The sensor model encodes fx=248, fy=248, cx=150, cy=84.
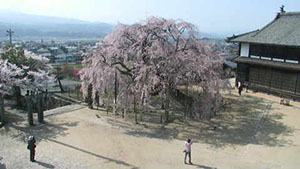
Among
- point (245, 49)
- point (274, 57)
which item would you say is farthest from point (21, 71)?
point (274, 57)

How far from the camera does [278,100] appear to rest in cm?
2155

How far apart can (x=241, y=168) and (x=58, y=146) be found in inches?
339

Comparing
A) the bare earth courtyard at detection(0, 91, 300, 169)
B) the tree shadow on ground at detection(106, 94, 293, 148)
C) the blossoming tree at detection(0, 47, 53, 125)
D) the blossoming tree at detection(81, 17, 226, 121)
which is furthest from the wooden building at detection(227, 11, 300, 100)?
the blossoming tree at detection(0, 47, 53, 125)

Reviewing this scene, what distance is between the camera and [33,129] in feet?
47.7

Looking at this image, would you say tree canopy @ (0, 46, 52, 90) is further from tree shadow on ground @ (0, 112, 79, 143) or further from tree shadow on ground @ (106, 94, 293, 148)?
tree shadow on ground @ (106, 94, 293, 148)

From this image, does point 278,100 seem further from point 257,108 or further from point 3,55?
point 3,55

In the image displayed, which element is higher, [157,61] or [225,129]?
[157,61]

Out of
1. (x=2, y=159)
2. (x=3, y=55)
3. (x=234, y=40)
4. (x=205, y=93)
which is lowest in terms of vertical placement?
(x=2, y=159)

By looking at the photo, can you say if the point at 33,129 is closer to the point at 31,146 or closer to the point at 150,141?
the point at 31,146

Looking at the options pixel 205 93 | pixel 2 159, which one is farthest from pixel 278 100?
pixel 2 159

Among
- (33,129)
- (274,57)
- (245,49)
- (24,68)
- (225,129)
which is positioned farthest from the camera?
(245,49)

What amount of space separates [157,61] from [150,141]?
486 centimetres

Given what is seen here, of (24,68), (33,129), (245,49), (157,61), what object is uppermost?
(245,49)

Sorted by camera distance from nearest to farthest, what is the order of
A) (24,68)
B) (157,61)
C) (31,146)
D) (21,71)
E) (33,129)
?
(31,146) < (33,129) < (157,61) < (21,71) < (24,68)
